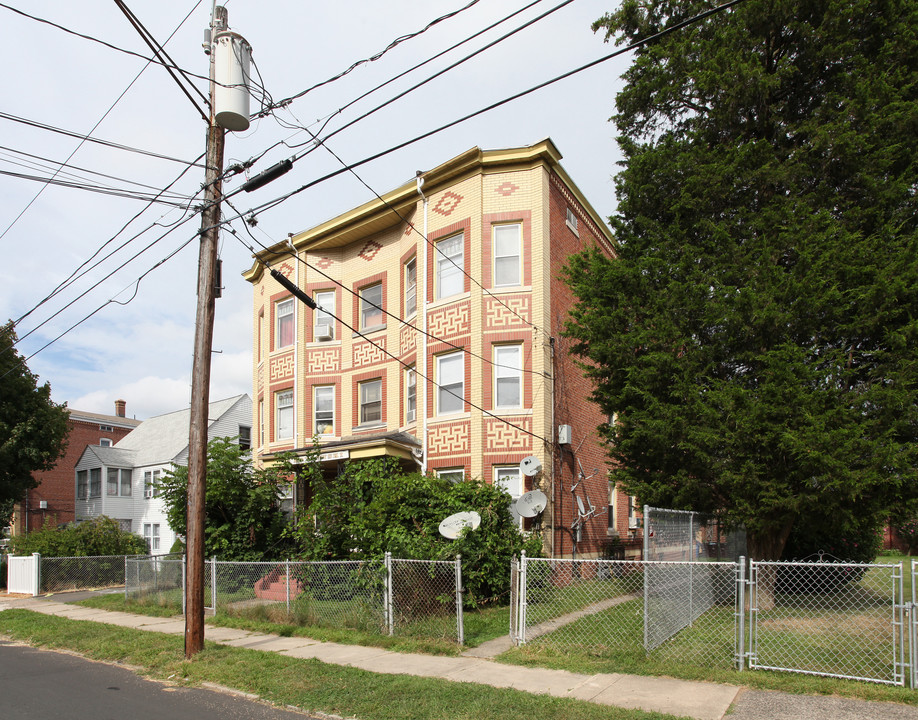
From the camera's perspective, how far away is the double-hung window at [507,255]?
1705 centimetres

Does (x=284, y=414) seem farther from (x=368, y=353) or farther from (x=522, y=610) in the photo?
(x=522, y=610)

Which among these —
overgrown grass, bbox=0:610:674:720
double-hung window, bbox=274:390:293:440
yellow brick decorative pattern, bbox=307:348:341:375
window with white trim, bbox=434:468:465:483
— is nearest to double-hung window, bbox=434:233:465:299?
window with white trim, bbox=434:468:465:483

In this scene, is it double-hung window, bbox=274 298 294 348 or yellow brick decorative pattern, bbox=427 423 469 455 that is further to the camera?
double-hung window, bbox=274 298 294 348

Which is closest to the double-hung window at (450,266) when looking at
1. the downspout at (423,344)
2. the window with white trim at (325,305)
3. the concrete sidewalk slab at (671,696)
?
the downspout at (423,344)

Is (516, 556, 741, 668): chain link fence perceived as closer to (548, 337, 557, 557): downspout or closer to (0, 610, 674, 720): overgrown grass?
(0, 610, 674, 720): overgrown grass

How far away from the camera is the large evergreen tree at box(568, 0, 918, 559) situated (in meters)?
10.4

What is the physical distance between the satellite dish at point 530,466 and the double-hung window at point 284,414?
31.5 ft

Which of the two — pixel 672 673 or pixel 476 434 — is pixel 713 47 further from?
pixel 672 673

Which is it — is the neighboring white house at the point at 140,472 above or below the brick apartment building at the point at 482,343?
below

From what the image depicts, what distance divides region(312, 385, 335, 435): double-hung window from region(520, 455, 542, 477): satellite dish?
782 centimetres

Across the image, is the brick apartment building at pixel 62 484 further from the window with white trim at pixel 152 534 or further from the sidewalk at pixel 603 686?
the sidewalk at pixel 603 686

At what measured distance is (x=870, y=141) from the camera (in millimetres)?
11305

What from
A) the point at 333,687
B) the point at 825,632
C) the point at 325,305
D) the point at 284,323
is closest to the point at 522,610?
the point at 333,687

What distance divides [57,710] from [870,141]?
1354 cm
